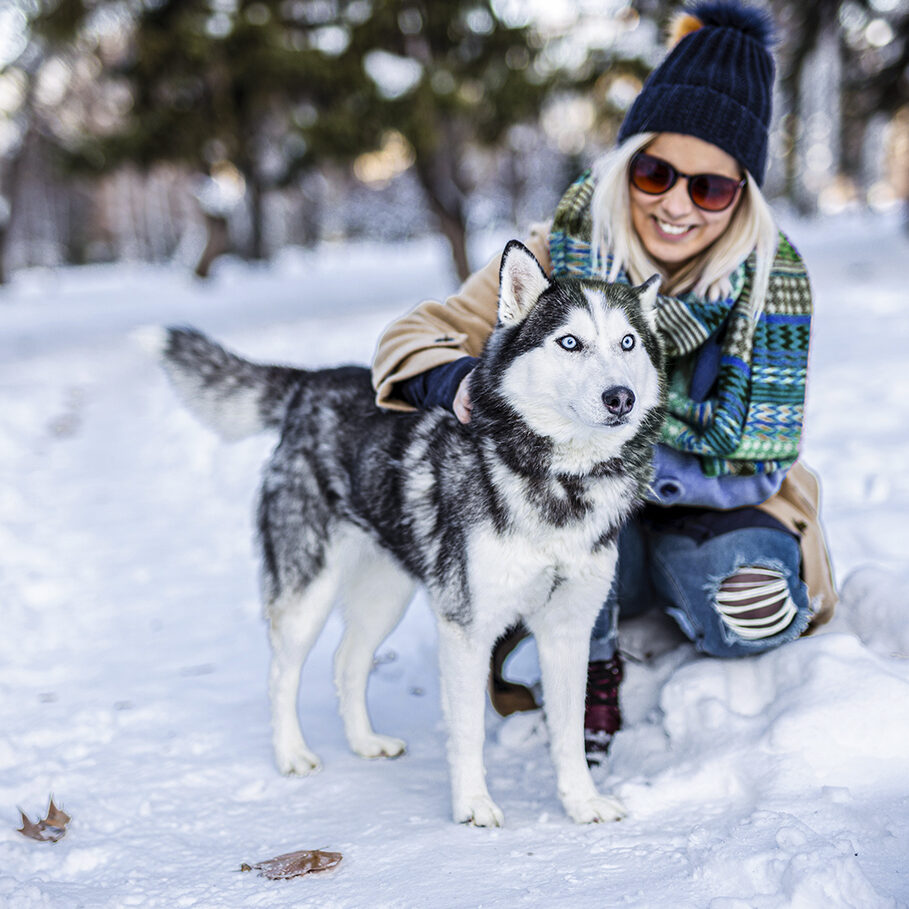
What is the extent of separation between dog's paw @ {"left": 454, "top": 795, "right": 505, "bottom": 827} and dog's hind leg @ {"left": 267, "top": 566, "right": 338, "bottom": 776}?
1.95ft

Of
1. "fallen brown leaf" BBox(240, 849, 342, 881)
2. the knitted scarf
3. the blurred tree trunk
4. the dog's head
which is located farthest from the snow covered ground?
the blurred tree trunk

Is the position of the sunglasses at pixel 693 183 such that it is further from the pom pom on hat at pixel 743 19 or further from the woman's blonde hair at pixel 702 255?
the pom pom on hat at pixel 743 19

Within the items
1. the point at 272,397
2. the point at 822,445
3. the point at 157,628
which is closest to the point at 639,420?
the point at 272,397

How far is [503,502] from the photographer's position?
216cm

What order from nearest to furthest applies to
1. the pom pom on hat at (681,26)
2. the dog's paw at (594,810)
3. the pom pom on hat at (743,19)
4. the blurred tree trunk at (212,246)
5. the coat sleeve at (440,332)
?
the dog's paw at (594,810)
the coat sleeve at (440,332)
the pom pom on hat at (743,19)
the pom pom on hat at (681,26)
the blurred tree trunk at (212,246)

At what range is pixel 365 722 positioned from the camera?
110 inches

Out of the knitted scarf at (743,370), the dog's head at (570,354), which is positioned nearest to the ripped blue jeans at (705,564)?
the knitted scarf at (743,370)

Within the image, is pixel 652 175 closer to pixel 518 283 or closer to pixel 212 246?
pixel 518 283

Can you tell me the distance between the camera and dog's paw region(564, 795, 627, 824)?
2.20 meters

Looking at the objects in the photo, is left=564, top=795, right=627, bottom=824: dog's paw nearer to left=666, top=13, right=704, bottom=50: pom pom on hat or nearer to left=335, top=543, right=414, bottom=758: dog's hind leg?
left=335, top=543, right=414, bottom=758: dog's hind leg

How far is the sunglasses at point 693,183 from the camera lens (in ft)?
8.35

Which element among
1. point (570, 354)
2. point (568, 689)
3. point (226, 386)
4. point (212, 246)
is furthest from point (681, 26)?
point (212, 246)

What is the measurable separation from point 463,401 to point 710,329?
84cm

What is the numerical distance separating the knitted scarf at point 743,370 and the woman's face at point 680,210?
154 mm
